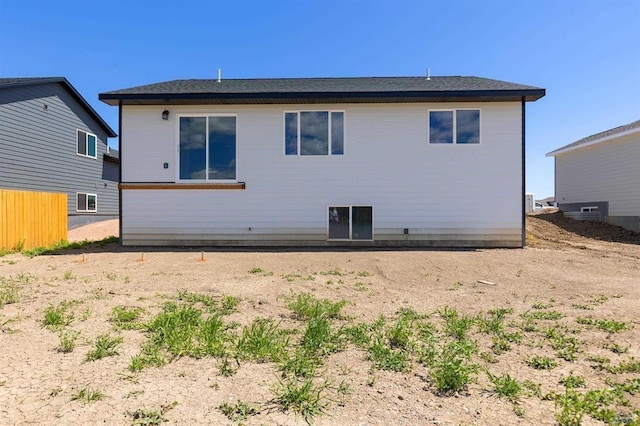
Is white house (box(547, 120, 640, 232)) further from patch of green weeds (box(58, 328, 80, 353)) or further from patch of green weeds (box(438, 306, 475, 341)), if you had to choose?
patch of green weeds (box(58, 328, 80, 353))

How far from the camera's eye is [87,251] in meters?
8.98

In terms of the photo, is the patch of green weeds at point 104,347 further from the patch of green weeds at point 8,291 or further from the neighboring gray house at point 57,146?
the neighboring gray house at point 57,146

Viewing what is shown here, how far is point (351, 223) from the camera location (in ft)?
31.2

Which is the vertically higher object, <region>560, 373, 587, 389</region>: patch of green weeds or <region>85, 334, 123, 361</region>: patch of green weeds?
<region>85, 334, 123, 361</region>: patch of green weeds

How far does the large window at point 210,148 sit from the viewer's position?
9477mm

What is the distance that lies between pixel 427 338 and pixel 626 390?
4.65 ft

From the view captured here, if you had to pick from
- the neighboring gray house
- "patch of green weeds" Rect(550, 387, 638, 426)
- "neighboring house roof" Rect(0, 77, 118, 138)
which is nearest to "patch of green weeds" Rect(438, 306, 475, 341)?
"patch of green weeds" Rect(550, 387, 638, 426)

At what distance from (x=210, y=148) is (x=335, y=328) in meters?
7.47

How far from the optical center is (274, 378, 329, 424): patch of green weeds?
6.91 ft

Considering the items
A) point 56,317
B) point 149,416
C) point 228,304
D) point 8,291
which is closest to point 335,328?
point 228,304

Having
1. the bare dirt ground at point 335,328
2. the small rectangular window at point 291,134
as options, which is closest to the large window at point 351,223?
the bare dirt ground at point 335,328

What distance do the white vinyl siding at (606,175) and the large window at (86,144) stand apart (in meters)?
24.6

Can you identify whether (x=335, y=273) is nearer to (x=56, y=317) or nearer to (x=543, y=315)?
(x=543, y=315)

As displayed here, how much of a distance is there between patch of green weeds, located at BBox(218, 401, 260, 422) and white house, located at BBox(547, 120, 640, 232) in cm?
1650
